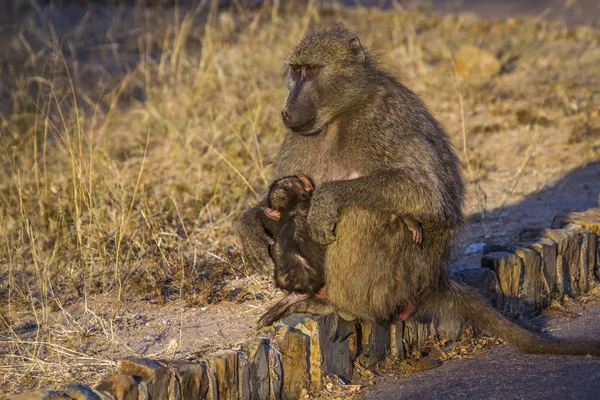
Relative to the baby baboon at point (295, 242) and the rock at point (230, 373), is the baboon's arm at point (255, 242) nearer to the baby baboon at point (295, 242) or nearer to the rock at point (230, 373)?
the baby baboon at point (295, 242)

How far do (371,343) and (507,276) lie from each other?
876 mm

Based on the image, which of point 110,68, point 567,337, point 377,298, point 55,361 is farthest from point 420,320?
point 110,68

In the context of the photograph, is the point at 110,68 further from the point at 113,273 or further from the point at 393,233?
the point at 393,233

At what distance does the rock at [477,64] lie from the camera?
25.1 ft

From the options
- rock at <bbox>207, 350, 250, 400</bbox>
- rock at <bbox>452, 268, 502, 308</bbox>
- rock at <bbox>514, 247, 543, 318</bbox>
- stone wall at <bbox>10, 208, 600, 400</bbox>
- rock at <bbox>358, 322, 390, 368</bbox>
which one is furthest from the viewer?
rock at <bbox>514, 247, 543, 318</bbox>

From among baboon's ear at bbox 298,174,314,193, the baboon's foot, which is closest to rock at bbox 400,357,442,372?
the baboon's foot

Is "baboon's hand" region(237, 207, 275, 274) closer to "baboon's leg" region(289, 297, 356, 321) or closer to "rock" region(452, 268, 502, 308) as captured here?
"baboon's leg" region(289, 297, 356, 321)

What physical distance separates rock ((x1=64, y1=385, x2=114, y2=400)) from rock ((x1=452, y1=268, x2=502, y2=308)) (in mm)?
1838

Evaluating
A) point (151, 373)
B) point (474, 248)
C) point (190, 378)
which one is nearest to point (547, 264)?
point (474, 248)

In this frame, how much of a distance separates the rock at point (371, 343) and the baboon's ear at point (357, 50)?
1113 millimetres

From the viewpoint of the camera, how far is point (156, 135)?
6727 millimetres

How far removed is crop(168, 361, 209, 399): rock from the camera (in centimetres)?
277

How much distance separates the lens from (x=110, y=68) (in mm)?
8477

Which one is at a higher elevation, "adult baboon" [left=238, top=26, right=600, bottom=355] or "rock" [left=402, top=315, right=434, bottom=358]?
"adult baboon" [left=238, top=26, right=600, bottom=355]
